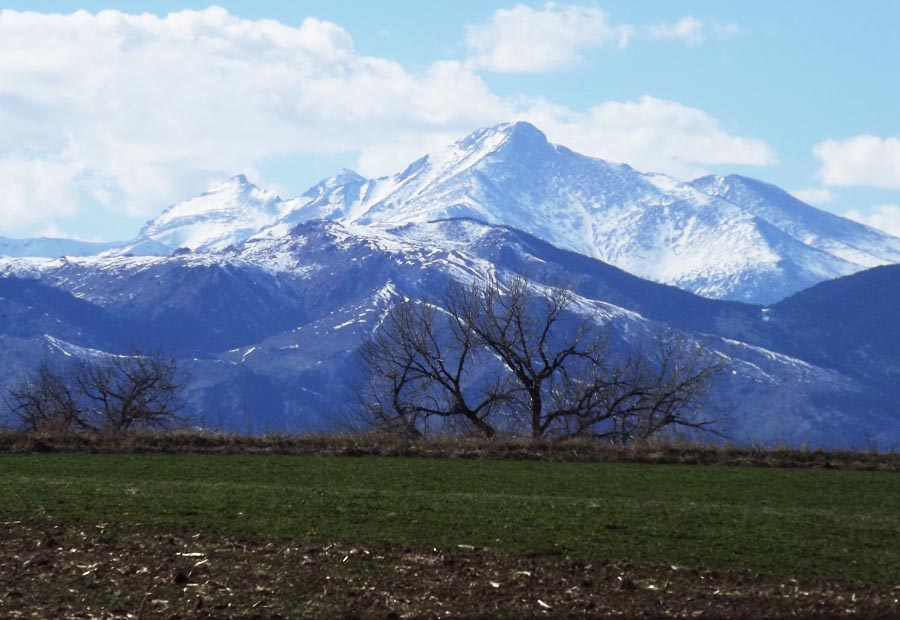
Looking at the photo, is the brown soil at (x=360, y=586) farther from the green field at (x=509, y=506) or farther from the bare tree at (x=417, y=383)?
the bare tree at (x=417, y=383)

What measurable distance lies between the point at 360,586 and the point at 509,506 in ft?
22.8

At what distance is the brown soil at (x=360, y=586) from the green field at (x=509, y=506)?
32.0 inches

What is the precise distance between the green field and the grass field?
1.7 inches

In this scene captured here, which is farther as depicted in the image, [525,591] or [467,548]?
[467,548]

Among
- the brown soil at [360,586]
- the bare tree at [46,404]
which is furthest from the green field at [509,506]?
the bare tree at [46,404]

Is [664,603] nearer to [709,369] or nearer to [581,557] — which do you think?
[581,557]

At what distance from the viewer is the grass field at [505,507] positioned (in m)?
19.9

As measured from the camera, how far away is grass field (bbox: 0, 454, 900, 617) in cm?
1994

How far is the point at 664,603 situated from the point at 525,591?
190 centimetres

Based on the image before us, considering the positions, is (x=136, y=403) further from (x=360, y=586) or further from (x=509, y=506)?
(x=360, y=586)

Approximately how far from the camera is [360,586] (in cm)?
Answer: 1745

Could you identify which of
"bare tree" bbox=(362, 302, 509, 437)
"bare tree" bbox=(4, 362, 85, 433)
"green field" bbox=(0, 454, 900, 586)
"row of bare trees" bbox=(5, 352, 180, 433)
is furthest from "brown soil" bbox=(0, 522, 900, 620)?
"row of bare trees" bbox=(5, 352, 180, 433)

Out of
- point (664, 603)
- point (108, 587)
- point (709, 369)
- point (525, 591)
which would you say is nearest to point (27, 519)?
point (108, 587)

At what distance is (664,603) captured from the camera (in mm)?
16938
